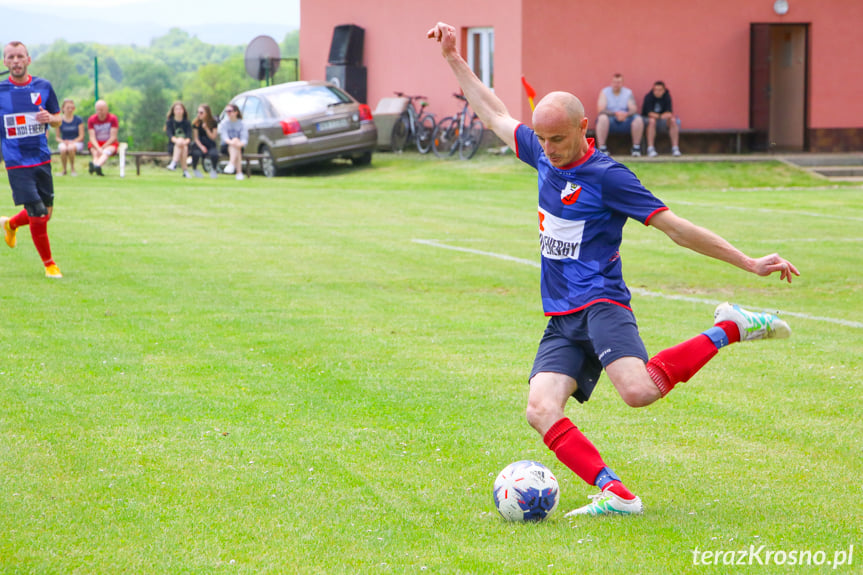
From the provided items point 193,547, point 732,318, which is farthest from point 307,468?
point 732,318

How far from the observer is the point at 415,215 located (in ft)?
58.9

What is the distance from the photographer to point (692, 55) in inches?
1134

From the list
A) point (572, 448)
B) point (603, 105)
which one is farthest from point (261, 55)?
point (572, 448)

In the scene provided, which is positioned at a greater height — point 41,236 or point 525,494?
point 41,236

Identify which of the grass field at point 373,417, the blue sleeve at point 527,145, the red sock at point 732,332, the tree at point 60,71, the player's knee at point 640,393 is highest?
the tree at point 60,71

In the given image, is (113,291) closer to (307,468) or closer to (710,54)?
(307,468)

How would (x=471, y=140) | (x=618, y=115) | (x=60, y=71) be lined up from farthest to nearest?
(x=60, y=71), (x=471, y=140), (x=618, y=115)

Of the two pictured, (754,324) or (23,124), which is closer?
(754,324)

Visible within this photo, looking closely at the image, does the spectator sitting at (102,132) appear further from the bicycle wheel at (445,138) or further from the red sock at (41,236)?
the red sock at (41,236)

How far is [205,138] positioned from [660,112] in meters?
11.0

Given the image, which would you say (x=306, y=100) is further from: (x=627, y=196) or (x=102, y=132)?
(x=627, y=196)

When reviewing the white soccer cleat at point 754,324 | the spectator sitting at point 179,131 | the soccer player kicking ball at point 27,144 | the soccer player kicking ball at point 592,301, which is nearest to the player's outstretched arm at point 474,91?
the soccer player kicking ball at point 592,301

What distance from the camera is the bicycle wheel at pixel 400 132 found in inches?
1213

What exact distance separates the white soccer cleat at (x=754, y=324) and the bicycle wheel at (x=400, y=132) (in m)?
26.1
